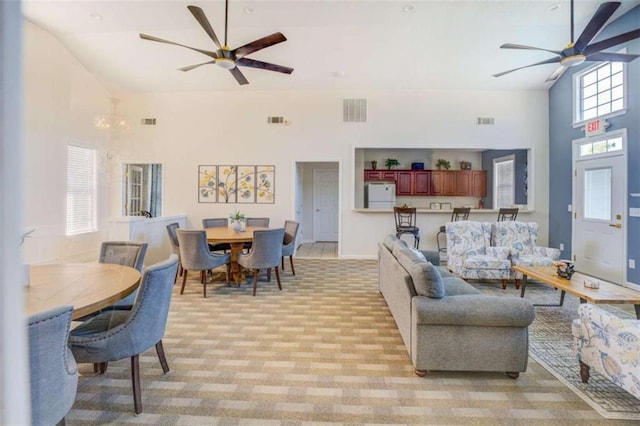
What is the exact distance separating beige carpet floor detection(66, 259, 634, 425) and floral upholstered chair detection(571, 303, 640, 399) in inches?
9.7

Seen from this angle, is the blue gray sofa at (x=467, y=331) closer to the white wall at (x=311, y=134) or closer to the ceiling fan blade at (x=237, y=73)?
the ceiling fan blade at (x=237, y=73)

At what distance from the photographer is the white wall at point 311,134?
6605 mm

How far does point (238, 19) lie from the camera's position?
4637mm

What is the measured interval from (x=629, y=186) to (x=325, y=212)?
247 inches

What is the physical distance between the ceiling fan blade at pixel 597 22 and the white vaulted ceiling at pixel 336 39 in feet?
3.89

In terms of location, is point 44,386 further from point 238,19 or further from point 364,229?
point 364,229

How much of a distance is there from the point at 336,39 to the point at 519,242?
4246 mm

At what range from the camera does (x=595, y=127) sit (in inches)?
207

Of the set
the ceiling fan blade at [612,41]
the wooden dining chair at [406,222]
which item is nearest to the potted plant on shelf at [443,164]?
the wooden dining chair at [406,222]

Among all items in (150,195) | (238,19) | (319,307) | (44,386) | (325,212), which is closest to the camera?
(44,386)

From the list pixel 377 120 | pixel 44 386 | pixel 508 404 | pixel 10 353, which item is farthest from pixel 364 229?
pixel 10 353

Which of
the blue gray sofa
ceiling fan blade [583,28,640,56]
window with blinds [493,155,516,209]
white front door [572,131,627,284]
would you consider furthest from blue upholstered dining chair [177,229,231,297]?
window with blinds [493,155,516,209]

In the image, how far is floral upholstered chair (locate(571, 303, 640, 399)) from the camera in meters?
1.85

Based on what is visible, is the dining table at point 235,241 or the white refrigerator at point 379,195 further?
the white refrigerator at point 379,195
